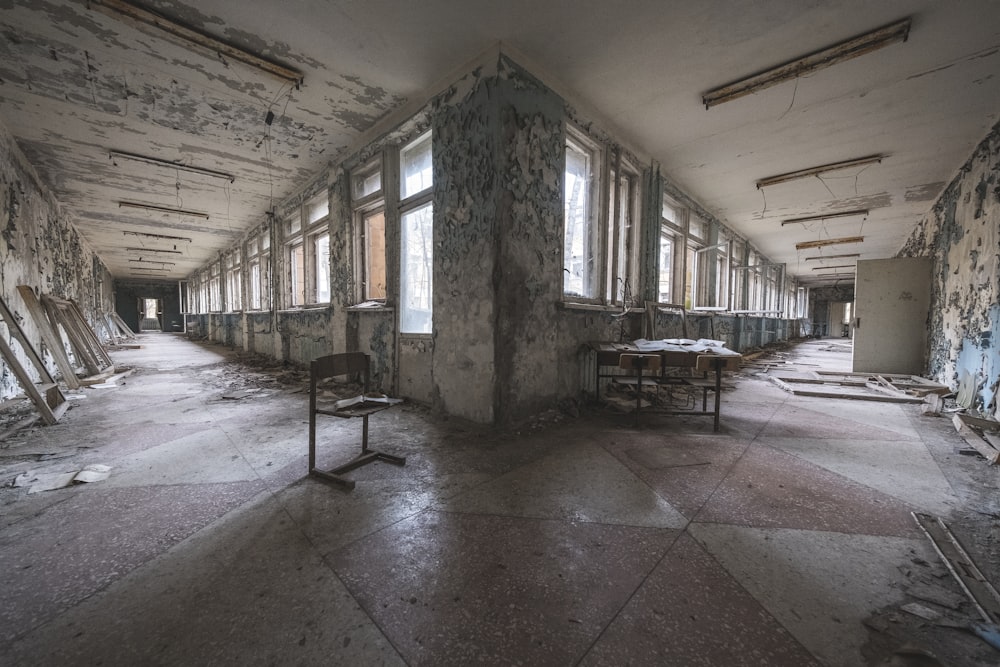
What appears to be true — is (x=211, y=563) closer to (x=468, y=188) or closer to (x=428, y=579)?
(x=428, y=579)

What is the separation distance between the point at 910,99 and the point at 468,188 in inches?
196

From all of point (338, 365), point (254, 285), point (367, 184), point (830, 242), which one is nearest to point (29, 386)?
point (338, 365)

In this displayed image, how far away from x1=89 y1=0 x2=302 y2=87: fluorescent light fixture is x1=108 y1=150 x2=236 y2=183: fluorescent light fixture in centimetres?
355

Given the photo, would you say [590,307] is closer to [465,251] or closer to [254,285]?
[465,251]

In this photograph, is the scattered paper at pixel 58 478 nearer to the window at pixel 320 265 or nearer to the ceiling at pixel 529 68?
the ceiling at pixel 529 68

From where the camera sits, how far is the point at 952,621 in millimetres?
1266

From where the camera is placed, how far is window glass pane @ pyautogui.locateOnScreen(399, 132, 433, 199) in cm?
436

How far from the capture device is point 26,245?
5.29 metres

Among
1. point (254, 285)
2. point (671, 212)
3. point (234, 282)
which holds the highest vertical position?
point (671, 212)

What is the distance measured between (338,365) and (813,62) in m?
4.93

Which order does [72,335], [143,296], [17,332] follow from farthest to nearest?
[143,296], [72,335], [17,332]

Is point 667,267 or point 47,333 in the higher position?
point 667,267

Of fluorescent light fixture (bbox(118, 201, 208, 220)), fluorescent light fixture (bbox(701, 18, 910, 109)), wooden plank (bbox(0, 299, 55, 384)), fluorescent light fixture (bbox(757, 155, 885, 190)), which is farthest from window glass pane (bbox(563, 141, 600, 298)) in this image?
→ fluorescent light fixture (bbox(118, 201, 208, 220))

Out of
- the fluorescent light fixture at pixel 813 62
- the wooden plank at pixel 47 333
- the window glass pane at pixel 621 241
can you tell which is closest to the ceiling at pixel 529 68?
the fluorescent light fixture at pixel 813 62
